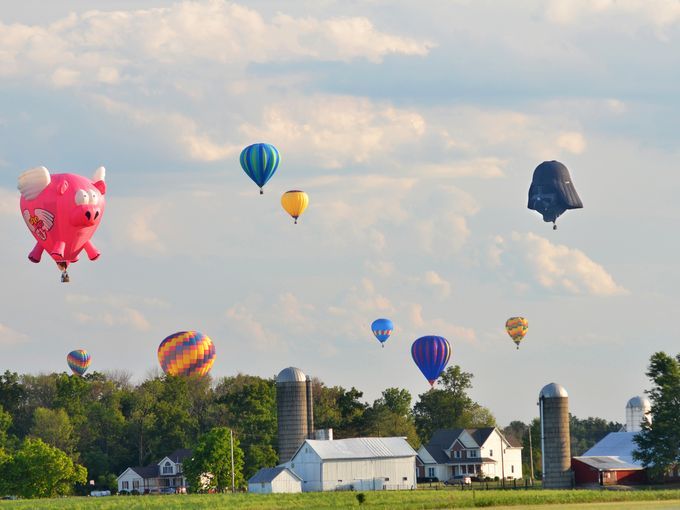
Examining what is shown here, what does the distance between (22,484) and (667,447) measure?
5040 centimetres

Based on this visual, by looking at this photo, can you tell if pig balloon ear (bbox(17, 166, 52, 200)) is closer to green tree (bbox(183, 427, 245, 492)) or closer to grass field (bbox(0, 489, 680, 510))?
grass field (bbox(0, 489, 680, 510))

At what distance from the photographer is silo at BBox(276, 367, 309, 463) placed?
417 feet

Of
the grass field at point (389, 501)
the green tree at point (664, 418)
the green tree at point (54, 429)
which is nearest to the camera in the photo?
the grass field at point (389, 501)

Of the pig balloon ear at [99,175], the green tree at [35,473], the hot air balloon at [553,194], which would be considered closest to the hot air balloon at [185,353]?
the green tree at [35,473]

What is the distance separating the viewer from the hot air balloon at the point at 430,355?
138250 mm

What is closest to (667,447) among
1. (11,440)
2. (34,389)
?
(11,440)

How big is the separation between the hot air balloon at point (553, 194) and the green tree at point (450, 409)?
2474 inches

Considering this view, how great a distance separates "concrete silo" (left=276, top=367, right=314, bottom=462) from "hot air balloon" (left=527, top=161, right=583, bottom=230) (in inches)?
1077

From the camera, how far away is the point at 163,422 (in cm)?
15138

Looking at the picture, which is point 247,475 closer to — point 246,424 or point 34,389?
point 246,424

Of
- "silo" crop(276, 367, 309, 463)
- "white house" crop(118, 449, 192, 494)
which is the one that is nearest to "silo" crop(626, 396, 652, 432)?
"silo" crop(276, 367, 309, 463)

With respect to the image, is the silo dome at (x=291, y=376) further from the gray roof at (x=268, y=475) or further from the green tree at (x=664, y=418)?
the green tree at (x=664, y=418)

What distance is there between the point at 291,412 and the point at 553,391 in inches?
902

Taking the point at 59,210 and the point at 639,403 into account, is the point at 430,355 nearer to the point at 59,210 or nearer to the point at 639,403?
the point at 639,403
